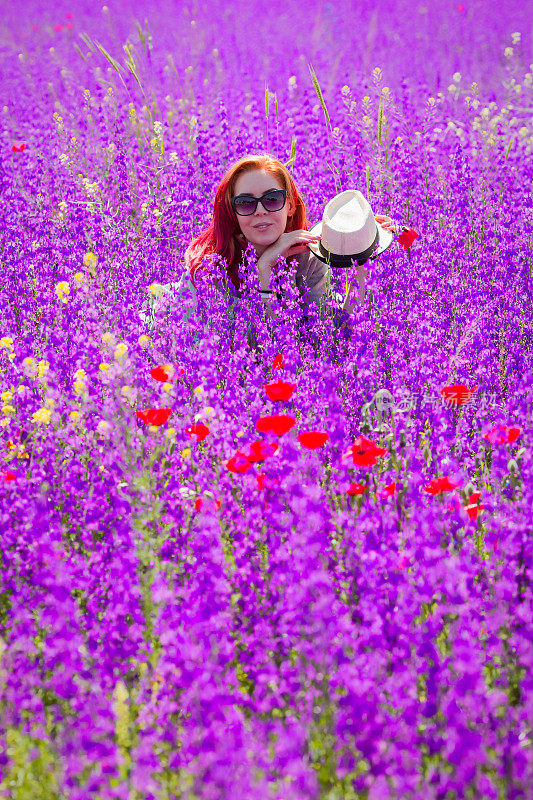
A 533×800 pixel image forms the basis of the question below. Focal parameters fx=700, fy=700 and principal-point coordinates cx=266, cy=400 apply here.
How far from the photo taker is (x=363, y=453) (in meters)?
1.60

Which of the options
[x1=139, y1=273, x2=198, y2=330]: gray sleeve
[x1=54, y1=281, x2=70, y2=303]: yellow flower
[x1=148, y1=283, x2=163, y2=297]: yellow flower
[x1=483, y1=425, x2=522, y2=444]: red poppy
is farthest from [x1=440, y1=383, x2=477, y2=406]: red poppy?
[x1=54, y1=281, x2=70, y2=303]: yellow flower

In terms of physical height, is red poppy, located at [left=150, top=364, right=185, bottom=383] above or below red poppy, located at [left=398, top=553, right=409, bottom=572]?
above

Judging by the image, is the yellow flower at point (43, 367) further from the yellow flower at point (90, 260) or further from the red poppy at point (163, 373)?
the yellow flower at point (90, 260)

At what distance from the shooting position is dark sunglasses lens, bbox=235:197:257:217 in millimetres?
2941

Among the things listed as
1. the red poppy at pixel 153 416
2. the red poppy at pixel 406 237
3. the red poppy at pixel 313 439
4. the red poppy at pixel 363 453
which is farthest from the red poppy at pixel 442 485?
the red poppy at pixel 406 237

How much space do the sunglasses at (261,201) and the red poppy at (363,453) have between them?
5.32 feet

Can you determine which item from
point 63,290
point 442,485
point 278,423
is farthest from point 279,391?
point 63,290

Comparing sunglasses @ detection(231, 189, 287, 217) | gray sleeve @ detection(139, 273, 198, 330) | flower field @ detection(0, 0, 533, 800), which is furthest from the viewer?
sunglasses @ detection(231, 189, 287, 217)

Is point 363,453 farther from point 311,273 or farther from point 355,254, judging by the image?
point 311,273

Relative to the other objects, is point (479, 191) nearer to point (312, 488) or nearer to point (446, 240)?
point (446, 240)

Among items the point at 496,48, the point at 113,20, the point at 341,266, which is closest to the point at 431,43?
the point at 496,48

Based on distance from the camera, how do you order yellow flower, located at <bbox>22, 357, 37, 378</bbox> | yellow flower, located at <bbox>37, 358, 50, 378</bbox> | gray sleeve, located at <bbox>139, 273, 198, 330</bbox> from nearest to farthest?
yellow flower, located at <bbox>37, 358, 50, 378</bbox>
yellow flower, located at <bbox>22, 357, 37, 378</bbox>
gray sleeve, located at <bbox>139, 273, 198, 330</bbox>

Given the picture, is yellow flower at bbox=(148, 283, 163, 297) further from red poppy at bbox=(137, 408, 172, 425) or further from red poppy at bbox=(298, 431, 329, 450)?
red poppy at bbox=(298, 431, 329, 450)

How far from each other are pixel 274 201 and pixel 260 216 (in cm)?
9
